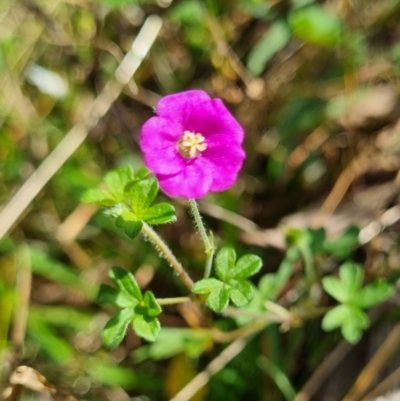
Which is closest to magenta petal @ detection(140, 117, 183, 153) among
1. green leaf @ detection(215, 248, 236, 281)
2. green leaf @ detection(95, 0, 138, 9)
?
green leaf @ detection(215, 248, 236, 281)

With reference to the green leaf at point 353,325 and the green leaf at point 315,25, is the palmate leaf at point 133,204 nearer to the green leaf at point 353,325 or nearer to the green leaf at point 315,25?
the green leaf at point 353,325

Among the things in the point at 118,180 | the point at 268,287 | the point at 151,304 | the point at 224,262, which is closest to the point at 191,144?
the point at 118,180

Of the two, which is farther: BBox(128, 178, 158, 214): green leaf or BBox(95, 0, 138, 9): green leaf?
BBox(95, 0, 138, 9): green leaf

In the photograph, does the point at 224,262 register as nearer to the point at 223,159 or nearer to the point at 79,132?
the point at 223,159

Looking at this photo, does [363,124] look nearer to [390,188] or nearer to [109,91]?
[390,188]

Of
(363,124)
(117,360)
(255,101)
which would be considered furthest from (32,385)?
(363,124)

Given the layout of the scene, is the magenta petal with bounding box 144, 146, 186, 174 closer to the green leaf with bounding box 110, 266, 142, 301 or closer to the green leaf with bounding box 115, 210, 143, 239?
the green leaf with bounding box 115, 210, 143, 239
